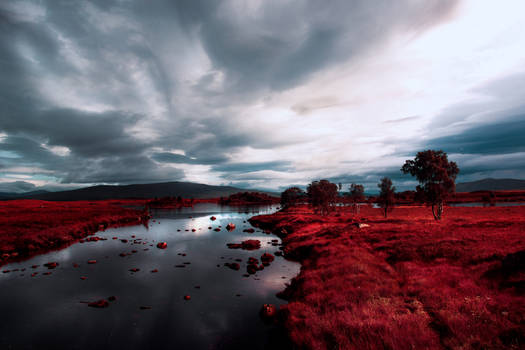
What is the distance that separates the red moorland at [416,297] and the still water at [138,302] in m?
4.32

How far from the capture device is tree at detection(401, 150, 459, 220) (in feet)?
161

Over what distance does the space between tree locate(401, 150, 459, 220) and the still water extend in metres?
38.2

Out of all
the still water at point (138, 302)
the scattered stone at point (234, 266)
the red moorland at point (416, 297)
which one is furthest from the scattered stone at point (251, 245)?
the red moorland at point (416, 297)

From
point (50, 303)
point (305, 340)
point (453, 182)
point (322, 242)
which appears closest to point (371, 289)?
point (305, 340)

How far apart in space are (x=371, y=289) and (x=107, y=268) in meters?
32.8

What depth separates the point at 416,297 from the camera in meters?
14.8

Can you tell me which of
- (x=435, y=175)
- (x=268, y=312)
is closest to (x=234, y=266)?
(x=268, y=312)

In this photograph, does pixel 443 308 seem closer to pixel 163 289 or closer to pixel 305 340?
pixel 305 340

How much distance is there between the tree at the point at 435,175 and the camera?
4903 cm

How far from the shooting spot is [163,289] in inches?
945

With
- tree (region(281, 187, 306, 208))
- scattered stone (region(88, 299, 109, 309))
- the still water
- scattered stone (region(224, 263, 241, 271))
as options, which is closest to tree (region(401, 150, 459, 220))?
the still water

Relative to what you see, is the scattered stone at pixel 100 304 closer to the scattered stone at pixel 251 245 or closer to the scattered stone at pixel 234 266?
the scattered stone at pixel 234 266

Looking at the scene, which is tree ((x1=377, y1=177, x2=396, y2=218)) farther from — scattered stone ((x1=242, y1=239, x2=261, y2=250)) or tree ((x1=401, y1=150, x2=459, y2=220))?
scattered stone ((x1=242, y1=239, x2=261, y2=250))

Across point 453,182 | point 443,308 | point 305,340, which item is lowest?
point 305,340
